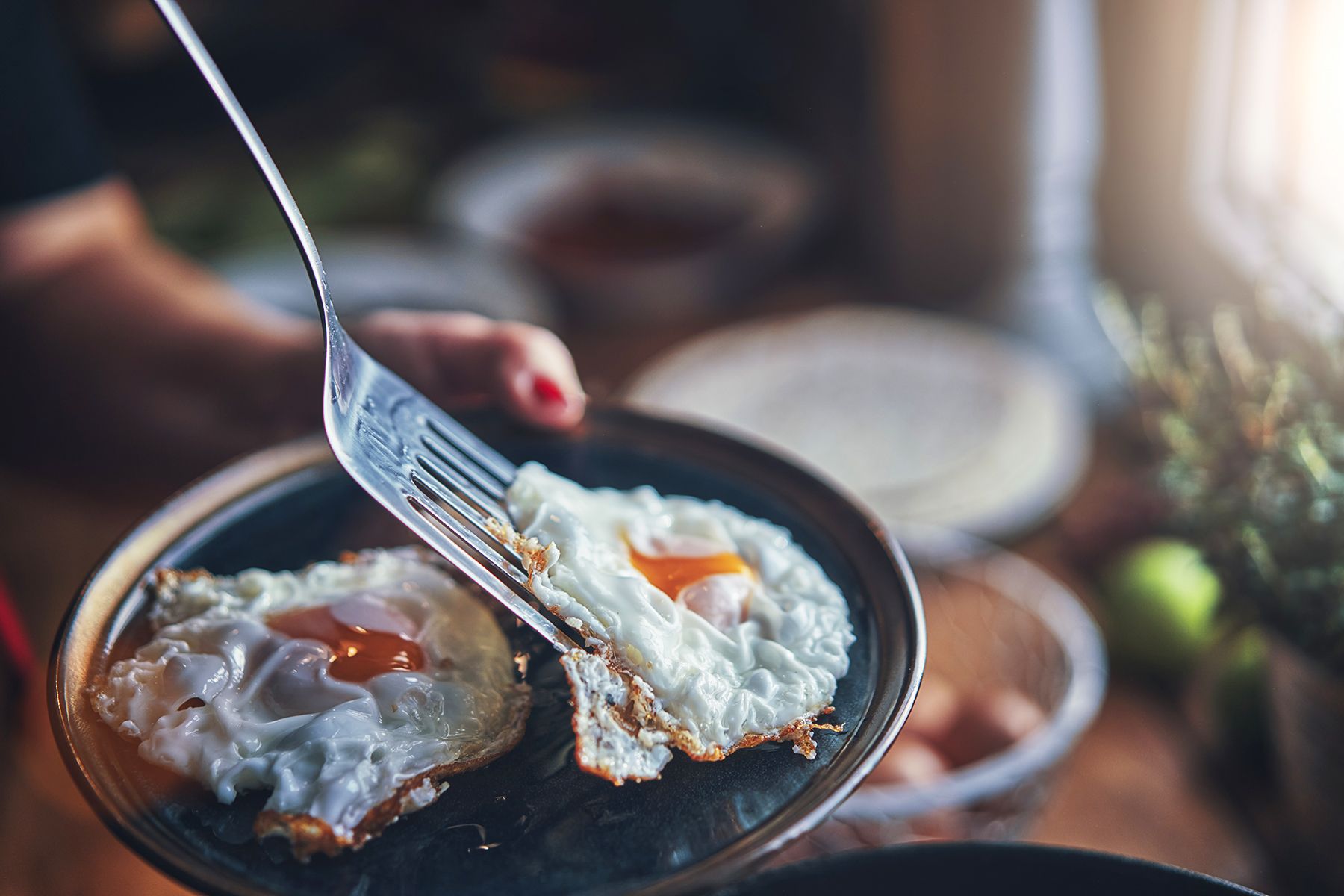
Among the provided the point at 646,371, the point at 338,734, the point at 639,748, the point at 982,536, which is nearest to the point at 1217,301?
the point at 982,536

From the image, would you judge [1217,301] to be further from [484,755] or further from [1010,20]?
[484,755]

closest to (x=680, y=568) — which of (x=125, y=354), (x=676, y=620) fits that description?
(x=676, y=620)

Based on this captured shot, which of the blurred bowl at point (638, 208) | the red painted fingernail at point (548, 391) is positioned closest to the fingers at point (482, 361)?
the red painted fingernail at point (548, 391)

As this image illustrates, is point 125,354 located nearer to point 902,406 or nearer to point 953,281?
point 902,406

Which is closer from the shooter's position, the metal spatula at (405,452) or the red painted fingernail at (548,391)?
the metal spatula at (405,452)

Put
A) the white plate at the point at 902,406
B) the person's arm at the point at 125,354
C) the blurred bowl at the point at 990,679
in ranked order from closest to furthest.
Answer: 1. the blurred bowl at the point at 990,679
2. the person's arm at the point at 125,354
3. the white plate at the point at 902,406

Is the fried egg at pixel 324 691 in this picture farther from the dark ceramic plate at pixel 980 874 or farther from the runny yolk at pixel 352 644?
the dark ceramic plate at pixel 980 874
